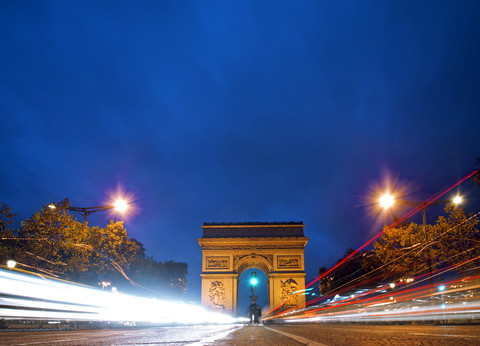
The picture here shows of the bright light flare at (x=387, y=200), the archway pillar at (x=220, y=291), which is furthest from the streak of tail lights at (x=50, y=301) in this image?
the archway pillar at (x=220, y=291)

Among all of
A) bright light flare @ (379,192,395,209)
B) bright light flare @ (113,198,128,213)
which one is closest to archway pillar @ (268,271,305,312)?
bright light flare @ (379,192,395,209)

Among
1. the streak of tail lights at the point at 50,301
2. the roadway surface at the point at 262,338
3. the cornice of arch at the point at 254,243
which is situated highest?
the cornice of arch at the point at 254,243

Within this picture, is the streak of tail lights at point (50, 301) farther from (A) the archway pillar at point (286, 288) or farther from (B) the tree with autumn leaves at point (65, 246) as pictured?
(A) the archway pillar at point (286, 288)

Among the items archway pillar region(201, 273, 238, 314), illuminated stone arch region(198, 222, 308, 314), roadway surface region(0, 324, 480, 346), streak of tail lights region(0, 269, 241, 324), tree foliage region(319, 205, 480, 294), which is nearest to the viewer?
roadway surface region(0, 324, 480, 346)

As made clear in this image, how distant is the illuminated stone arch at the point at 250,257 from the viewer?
135 ft

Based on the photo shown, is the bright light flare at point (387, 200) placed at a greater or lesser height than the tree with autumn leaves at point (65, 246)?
greater

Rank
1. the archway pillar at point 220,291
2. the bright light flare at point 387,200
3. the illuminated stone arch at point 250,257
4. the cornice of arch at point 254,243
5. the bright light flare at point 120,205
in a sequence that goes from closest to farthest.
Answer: the bright light flare at point 387,200 → the bright light flare at point 120,205 → the archway pillar at point 220,291 → the illuminated stone arch at point 250,257 → the cornice of arch at point 254,243

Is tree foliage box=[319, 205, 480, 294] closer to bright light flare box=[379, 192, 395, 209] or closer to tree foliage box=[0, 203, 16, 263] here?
bright light flare box=[379, 192, 395, 209]

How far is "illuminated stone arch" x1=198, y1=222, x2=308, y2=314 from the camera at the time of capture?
135 ft

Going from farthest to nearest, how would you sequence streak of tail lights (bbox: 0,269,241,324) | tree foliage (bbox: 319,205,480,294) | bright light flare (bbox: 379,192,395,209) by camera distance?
tree foliage (bbox: 319,205,480,294) < bright light flare (bbox: 379,192,395,209) < streak of tail lights (bbox: 0,269,241,324)

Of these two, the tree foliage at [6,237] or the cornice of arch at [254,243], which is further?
the cornice of arch at [254,243]

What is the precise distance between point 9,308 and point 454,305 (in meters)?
17.7

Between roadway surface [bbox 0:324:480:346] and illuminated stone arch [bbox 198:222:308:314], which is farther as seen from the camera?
illuminated stone arch [bbox 198:222:308:314]

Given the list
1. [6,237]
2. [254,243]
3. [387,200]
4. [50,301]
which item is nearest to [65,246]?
[6,237]
